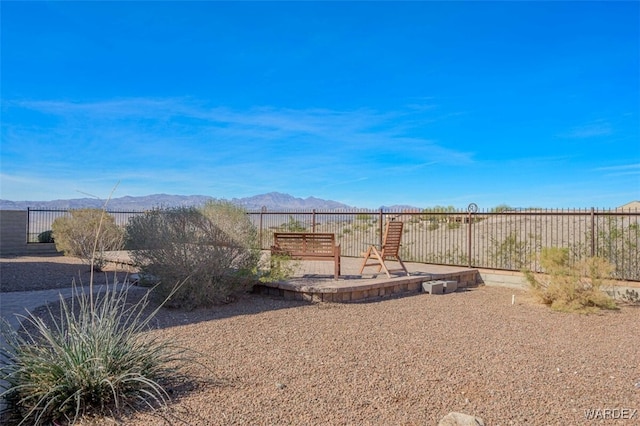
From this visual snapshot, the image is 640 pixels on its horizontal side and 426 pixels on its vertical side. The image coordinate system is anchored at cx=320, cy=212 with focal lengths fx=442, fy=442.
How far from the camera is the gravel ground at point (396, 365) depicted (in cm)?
320

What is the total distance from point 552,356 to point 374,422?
276 centimetres

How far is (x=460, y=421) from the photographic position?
2836mm

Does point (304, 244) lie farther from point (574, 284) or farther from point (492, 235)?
point (492, 235)

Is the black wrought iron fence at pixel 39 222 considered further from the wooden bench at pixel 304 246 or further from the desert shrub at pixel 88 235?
the wooden bench at pixel 304 246

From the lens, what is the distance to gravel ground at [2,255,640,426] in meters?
3.20

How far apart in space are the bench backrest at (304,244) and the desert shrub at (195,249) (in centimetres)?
147

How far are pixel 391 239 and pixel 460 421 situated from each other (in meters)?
6.56

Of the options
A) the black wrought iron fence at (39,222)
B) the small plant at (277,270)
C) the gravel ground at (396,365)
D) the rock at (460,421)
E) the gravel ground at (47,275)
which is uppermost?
the black wrought iron fence at (39,222)

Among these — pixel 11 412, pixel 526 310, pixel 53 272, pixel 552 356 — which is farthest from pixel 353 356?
pixel 53 272

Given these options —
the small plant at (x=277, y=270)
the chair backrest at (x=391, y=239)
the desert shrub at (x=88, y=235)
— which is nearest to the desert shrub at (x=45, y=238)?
the desert shrub at (x=88, y=235)

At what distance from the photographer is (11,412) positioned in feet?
10.6

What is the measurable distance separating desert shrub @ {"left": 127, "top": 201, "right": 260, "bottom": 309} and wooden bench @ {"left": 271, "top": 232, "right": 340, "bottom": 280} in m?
1.45

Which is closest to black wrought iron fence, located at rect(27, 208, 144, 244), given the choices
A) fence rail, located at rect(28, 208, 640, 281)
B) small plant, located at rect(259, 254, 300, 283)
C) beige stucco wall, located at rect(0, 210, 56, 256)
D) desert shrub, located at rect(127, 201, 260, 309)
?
fence rail, located at rect(28, 208, 640, 281)

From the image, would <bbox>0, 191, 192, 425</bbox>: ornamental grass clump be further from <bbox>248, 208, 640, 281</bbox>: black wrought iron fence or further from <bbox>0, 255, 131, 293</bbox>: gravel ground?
<bbox>0, 255, 131, 293</bbox>: gravel ground
